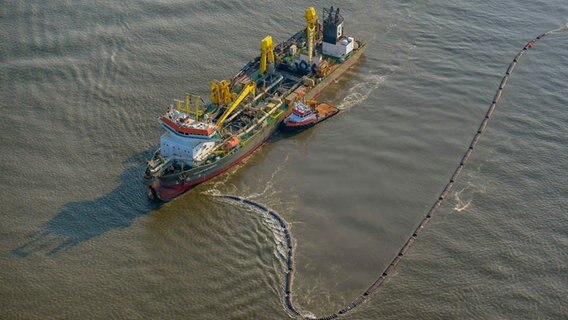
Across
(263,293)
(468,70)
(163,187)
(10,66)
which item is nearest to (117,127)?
(163,187)

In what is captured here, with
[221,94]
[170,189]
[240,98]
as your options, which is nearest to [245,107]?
[240,98]

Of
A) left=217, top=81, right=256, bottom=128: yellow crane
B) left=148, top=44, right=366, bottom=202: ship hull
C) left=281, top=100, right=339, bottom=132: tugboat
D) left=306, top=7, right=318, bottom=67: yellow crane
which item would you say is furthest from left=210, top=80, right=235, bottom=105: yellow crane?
left=306, top=7, right=318, bottom=67: yellow crane

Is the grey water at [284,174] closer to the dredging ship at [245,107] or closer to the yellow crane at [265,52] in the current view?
the dredging ship at [245,107]

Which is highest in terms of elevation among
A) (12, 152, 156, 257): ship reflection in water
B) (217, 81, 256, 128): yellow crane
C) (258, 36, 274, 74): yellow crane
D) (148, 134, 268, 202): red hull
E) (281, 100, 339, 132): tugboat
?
(258, 36, 274, 74): yellow crane

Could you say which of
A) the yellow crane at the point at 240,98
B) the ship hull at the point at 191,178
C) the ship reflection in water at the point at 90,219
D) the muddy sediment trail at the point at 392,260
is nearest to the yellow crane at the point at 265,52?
the yellow crane at the point at 240,98

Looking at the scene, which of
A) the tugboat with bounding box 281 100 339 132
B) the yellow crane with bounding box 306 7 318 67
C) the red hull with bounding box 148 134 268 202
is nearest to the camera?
the red hull with bounding box 148 134 268 202

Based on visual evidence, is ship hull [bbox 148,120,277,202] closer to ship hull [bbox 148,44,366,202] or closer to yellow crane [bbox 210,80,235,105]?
ship hull [bbox 148,44,366,202]

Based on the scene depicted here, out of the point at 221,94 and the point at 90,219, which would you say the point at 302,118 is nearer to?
the point at 221,94
